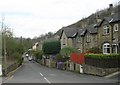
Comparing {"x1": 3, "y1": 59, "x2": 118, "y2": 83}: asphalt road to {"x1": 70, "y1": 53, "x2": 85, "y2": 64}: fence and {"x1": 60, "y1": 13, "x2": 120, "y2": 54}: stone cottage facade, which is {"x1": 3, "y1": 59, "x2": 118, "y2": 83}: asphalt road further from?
{"x1": 60, "y1": 13, "x2": 120, "y2": 54}: stone cottage facade

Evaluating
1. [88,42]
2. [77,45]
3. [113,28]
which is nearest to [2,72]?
[113,28]

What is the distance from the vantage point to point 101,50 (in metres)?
54.1

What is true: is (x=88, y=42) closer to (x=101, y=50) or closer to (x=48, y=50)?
(x=101, y=50)

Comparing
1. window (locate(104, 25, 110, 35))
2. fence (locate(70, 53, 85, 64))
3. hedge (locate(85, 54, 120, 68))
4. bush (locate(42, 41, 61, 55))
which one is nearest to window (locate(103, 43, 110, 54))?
window (locate(104, 25, 110, 35))

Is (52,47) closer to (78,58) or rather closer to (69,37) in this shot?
(69,37)

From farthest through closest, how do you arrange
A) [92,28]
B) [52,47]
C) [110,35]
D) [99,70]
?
1. [52,47]
2. [92,28]
3. [110,35]
4. [99,70]

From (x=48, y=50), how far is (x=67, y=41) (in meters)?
11.9

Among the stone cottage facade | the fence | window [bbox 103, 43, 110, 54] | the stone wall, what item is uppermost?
the stone cottage facade

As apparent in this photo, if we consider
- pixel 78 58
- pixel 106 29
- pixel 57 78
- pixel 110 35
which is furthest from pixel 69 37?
pixel 57 78

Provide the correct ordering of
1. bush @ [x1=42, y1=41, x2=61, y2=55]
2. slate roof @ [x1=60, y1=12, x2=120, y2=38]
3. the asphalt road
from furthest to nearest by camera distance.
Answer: bush @ [x1=42, y1=41, x2=61, y2=55]
slate roof @ [x1=60, y1=12, x2=120, y2=38]
the asphalt road

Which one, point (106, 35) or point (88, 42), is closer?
point (106, 35)

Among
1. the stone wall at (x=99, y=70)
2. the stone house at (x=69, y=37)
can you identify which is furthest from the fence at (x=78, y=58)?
the stone house at (x=69, y=37)

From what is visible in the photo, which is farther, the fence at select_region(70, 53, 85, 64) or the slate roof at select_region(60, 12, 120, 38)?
the slate roof at select_region(60, 12, 120, 38)

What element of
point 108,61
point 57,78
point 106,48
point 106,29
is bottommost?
point 57,78
